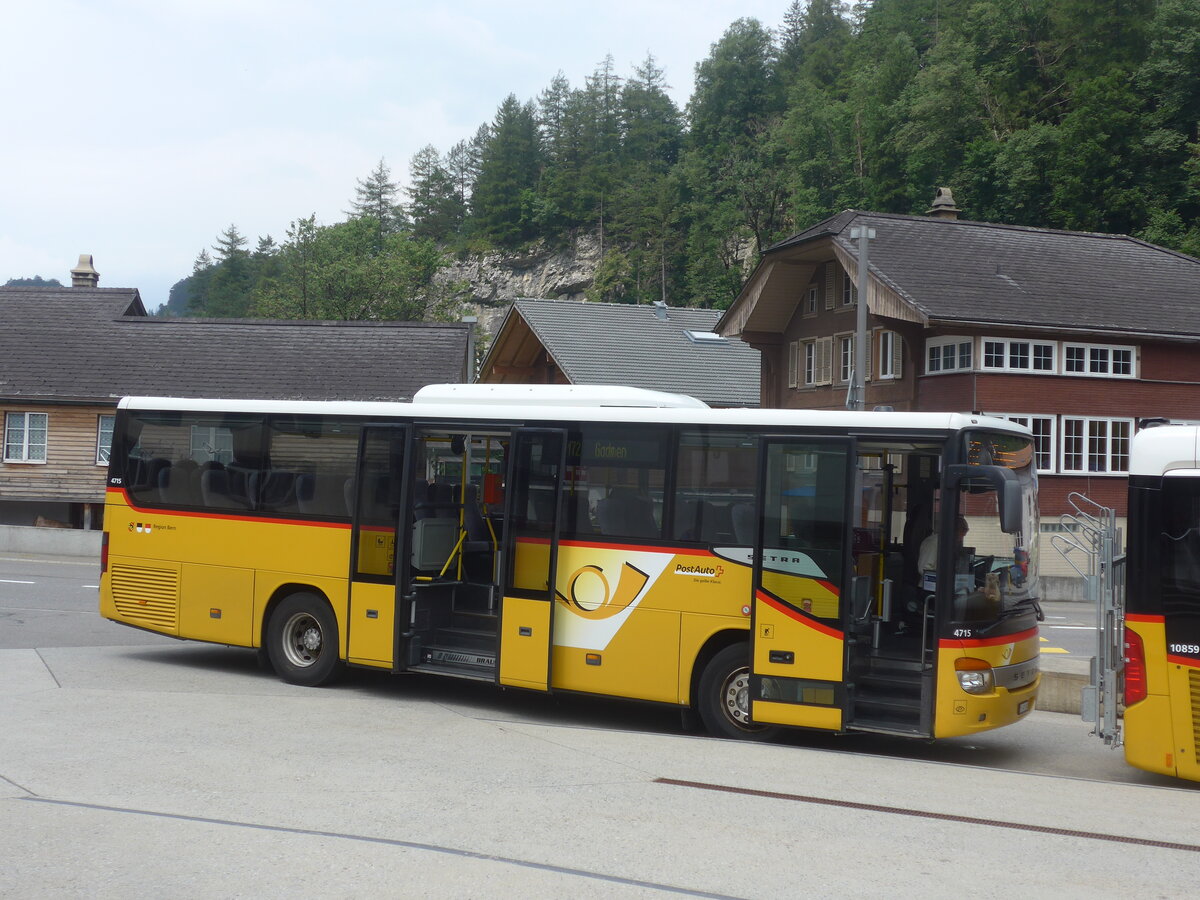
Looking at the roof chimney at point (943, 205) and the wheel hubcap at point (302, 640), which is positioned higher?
the roof chimney at point (943, 205)

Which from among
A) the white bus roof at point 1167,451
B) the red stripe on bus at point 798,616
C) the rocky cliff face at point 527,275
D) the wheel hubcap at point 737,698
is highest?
the rocky cliff face at point 527,275

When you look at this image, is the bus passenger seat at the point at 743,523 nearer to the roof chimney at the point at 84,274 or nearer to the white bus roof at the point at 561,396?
the white bus roof at the point at 561,396

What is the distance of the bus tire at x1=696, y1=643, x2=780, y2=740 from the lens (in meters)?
10.5

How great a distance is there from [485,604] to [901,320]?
2641cm

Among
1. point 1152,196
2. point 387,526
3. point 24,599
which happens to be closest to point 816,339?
point 1152,196

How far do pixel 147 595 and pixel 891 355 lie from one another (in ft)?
92.8

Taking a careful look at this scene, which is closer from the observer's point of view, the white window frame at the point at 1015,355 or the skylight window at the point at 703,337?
the white window frame at the point at 1015,355

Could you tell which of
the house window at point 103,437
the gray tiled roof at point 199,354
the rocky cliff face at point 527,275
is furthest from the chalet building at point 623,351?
the rocky cliff face at point 527,275

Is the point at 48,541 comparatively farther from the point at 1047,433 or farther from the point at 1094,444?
the point at 1094,444

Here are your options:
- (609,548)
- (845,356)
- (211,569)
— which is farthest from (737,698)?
(845,356)

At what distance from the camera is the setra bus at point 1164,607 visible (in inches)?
356

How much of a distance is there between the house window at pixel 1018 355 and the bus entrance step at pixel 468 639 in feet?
85.0

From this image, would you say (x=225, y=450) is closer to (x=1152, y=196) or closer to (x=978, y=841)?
(x=978, y=841)

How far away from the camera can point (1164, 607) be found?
920 cm
